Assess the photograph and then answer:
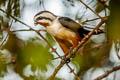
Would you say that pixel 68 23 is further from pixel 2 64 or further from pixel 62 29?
pixel 2 64

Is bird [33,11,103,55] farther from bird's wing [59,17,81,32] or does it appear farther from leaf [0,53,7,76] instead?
leaf [0,53,7,76]

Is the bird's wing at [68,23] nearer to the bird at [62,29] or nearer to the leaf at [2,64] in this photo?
the bird at [62,29]

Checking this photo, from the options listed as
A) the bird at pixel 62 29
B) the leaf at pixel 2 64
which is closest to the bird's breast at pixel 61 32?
the bird at pixel 62 29

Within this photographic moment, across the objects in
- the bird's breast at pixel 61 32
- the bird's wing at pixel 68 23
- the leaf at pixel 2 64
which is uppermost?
the leaf at pixel 2 64

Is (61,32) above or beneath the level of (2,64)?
beneath

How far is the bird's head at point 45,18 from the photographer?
8.31ft

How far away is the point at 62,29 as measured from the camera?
106 inches

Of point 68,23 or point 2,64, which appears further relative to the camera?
point 68,23

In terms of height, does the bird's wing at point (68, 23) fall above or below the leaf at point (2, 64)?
below

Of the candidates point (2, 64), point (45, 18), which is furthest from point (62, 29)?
point (2, 64)

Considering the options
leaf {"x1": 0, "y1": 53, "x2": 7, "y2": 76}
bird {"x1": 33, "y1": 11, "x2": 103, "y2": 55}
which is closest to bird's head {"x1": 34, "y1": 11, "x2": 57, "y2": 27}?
bird {"x1": 33, "y1": 11, "x2": 103, "y2": 55}

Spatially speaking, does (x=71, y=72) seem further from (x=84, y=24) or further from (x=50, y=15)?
(x=50, y=15)

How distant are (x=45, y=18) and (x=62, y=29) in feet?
0.71

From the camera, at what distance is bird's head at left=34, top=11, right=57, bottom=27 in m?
2.53
